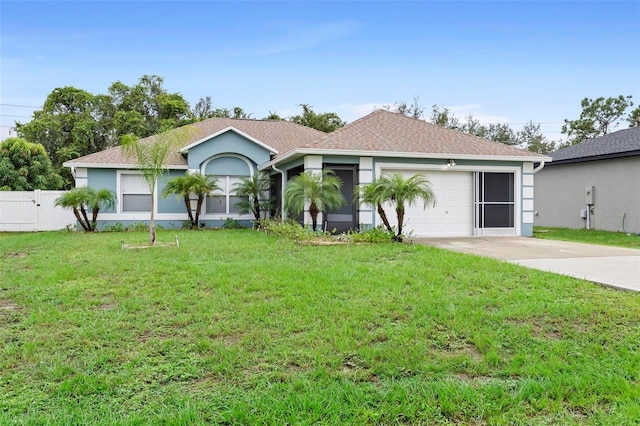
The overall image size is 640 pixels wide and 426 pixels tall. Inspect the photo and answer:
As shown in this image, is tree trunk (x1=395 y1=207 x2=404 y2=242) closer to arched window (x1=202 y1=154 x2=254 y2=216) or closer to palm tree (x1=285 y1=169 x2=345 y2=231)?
palm tree (x1=285 y1=169 x2=345 y2=231)

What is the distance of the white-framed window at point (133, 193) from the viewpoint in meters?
16.4

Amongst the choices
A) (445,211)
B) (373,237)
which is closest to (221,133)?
(373,237)

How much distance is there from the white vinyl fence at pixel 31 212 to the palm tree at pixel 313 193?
10.8 metres

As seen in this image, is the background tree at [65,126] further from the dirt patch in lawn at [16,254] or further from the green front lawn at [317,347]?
the green front lawn at [317,347]

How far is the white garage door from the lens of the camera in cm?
1399

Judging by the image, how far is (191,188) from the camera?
15.2m

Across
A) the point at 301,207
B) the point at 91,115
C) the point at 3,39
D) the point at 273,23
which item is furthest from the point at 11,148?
the point at 301,207

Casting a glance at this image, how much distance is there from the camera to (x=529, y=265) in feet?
25.7

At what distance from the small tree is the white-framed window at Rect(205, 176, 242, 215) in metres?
3.42

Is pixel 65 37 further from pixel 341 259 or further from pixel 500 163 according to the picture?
pixel 500 163

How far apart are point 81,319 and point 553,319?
505 cm

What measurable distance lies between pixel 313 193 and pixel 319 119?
744 inches

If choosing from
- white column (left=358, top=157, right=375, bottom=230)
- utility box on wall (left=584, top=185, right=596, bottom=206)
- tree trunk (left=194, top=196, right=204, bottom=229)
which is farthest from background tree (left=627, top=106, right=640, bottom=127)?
tree trunk (left=194, top=196, right=204, bottom=229)

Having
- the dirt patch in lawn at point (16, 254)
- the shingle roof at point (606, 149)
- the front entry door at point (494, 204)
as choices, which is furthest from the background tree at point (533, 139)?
the dirt patch in lawn at point (16, 254)
